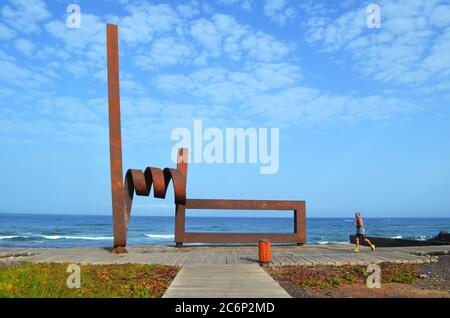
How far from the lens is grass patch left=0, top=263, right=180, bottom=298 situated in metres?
7.25

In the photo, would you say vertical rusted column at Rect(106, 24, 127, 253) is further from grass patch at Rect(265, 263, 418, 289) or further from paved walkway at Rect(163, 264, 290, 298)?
grass patch at Rect(265, 263, 418, 289)

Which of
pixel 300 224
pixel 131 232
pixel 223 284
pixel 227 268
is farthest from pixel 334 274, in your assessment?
pixel 131 232

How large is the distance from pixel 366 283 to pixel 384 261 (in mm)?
3142

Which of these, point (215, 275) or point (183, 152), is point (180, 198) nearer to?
point (183, 152)

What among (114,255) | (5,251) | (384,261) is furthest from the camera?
(5,251)

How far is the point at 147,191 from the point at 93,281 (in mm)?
6519

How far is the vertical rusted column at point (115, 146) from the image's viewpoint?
45.1 feet

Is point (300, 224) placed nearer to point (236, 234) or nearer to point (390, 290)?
point (236, 234)

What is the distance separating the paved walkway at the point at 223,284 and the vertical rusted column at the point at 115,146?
4.31m

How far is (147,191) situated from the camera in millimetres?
14758
